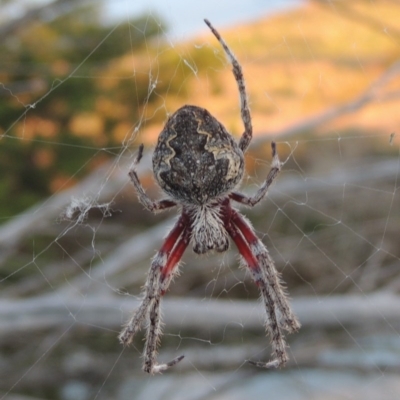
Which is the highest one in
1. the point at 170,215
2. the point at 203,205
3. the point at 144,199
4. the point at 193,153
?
the point at 193,153

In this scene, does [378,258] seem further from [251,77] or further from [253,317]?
[251,77]

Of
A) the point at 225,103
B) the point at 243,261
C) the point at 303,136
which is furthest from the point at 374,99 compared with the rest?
the point at 303,136

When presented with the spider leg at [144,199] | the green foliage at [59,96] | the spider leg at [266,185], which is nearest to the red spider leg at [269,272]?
the spider leg at [266,185]

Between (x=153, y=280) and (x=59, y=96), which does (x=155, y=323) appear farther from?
(x=59, y=96)

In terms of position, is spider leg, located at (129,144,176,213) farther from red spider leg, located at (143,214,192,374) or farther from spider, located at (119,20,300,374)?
red spider leg, located at (143,214,192,374)

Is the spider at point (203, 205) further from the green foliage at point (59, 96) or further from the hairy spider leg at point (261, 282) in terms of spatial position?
the green foliage at point (59, 96)

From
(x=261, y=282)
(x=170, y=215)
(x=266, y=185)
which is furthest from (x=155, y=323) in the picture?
(x=170, y=215)
